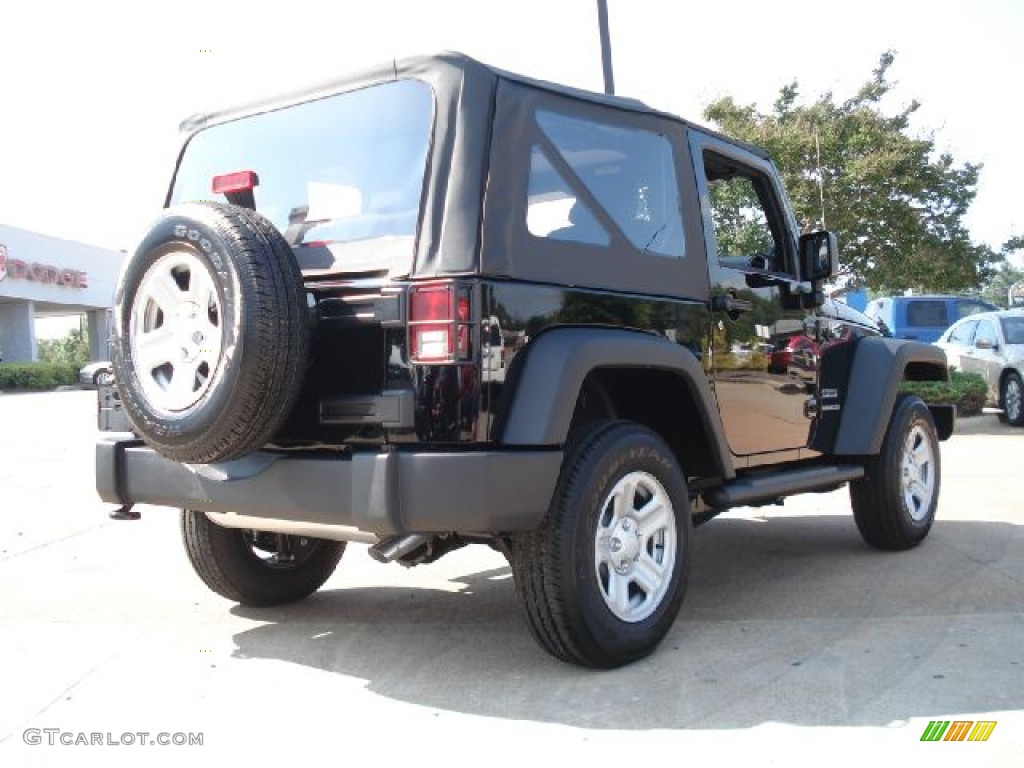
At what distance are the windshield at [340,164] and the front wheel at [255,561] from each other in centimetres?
139

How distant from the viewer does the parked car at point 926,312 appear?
20078mm

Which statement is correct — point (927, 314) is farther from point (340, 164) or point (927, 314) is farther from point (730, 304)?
point (340, 164)

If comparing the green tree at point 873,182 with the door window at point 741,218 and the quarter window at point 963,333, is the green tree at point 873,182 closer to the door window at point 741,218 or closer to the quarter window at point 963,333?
the quarter window at point 963,333

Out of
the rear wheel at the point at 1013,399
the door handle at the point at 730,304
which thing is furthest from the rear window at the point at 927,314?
the door handle at the point at 730,304

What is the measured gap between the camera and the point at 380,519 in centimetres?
308

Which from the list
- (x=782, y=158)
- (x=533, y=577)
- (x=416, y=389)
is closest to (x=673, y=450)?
(x=533, y=577)

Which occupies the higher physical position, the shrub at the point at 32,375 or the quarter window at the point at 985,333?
the quarter window at the point at 985,333

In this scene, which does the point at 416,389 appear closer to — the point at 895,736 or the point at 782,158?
the point at 895,736

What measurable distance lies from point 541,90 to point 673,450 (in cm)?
161

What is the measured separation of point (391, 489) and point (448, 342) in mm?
489

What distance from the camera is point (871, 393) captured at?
5184 millimetres

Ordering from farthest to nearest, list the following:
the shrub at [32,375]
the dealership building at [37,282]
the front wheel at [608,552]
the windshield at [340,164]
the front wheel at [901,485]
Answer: the dealership building at [37,282], the shrub at [32,375], the front wheel at [901,485], the windshield at [340,164], the front wheel at [608,552]

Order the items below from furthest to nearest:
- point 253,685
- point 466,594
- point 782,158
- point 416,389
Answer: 1. point 782,158
2. point 466,594
3. point 253,685
4. point 416,389

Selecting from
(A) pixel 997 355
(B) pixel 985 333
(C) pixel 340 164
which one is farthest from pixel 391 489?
(B) pixel 985 333
